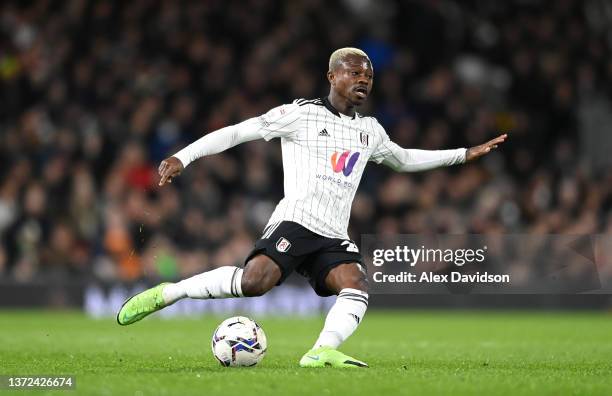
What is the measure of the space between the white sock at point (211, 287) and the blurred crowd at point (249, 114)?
7.81 m

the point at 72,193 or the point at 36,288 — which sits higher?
the point at 72,193

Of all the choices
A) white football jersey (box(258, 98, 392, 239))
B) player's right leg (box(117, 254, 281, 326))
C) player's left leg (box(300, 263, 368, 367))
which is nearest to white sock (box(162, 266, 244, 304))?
player's right leg (box(117, 254, 281, 326))

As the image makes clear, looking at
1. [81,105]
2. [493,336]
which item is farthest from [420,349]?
[81,105]

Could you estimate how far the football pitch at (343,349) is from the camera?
6.82 metres

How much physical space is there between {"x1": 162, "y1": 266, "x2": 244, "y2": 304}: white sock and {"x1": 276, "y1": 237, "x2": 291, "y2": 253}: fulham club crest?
12.3 inches

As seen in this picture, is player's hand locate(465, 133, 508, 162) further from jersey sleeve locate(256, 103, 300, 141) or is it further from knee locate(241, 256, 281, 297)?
knee locate(241, 256, 281, 297)

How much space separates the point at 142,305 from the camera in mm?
8367

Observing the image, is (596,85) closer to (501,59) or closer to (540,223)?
(501,59)

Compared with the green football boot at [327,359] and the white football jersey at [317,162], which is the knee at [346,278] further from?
the green football boot at [327,359]

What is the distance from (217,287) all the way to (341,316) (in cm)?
90

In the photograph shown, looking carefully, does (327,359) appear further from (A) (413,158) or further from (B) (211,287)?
(A) (413,158)

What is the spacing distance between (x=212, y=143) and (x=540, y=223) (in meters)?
10.3

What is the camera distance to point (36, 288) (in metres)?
17.4

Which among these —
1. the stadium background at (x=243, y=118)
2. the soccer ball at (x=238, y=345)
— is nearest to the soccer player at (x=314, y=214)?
the soccer ball at (x=238, y=345)
